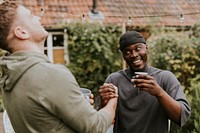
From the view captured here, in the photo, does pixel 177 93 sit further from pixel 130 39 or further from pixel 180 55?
pixel 180 55

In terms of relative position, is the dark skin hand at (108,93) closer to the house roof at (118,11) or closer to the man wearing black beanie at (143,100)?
the man wearing black beanie at (143,100)

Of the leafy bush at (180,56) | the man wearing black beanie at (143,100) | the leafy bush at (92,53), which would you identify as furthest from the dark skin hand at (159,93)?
the leafy bush at (92,53)

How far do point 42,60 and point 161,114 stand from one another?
3.68 ft

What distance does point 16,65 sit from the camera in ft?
5.53

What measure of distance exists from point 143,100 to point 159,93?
0.35 meters

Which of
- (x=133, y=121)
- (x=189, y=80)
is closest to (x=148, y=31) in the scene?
(x=189, y=80)

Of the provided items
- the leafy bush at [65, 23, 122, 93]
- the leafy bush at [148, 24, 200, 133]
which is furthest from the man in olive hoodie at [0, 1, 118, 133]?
the leafy bush at [65, 23, 122, 93]

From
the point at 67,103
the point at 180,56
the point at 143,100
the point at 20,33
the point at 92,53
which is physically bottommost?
Result: the point at 92,53

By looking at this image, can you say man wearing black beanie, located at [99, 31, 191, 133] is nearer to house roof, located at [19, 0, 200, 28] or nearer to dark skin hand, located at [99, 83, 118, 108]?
dark skin hand, located at [99, 83, 118, 108]

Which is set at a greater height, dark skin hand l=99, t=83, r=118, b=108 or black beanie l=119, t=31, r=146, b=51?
black beanie l=119, t=31, r=146, b=51

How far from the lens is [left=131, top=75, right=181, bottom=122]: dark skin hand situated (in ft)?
7.19

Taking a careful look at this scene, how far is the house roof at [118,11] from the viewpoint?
33.8 ft

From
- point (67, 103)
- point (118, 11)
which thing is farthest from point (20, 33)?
point (118, 11)

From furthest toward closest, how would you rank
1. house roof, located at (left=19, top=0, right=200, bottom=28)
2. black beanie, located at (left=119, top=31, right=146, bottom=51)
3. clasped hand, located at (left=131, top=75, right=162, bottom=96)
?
house roof, located at (left=19, top=0, right=200, bottom=28), black beanie, located at (left=119, top=31, right=146, bottom=51), clasped hand, located at (left=131, top=75, right=162, bottom=96)
